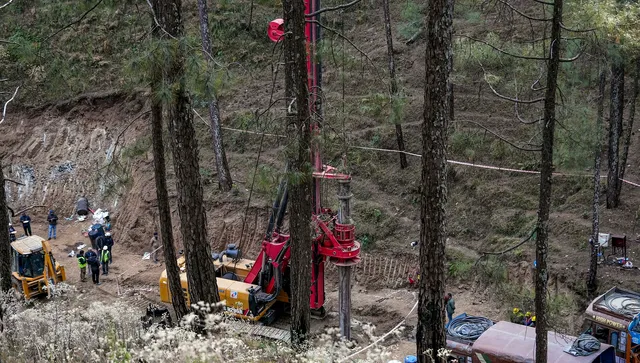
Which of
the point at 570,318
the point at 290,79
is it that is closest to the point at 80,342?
the point at 290,79

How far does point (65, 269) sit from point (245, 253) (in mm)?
6143

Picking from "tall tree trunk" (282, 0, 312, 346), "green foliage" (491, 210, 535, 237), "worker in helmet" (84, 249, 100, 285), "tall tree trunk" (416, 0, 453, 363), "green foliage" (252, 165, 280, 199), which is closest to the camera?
"tall tree trunk" (416, 0, 453, 363)

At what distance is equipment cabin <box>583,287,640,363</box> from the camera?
41.1 feet

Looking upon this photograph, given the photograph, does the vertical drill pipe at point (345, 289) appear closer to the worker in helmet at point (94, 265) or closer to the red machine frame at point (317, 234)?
the red machine frame at point (317, 234)

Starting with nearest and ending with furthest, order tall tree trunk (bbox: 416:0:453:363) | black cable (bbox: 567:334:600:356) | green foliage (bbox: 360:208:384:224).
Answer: tall tree trunk (bbox: 416:0:453:363) → black cable (bbox: 567:334:600:356) → green foliage (bbox: 360:208:384:224)

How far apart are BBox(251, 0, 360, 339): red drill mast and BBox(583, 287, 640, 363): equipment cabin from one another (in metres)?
5.02

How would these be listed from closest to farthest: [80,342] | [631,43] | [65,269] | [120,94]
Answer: [80,342] < [631,43] < [65,269] < [120,94]

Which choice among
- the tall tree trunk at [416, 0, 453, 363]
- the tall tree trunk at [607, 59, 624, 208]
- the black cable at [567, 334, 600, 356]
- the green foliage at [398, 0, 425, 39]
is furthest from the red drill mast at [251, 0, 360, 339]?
the green foliage at [398, 0, 425, 39]

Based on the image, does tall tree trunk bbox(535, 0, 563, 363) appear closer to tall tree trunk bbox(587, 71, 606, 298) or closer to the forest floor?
the forest floor

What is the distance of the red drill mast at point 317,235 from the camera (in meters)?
12.4

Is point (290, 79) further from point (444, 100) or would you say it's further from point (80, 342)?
point (80, 342)

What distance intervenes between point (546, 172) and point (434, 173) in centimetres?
165

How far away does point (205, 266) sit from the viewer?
11125 mm

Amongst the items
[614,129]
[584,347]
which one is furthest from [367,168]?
[584,347]
